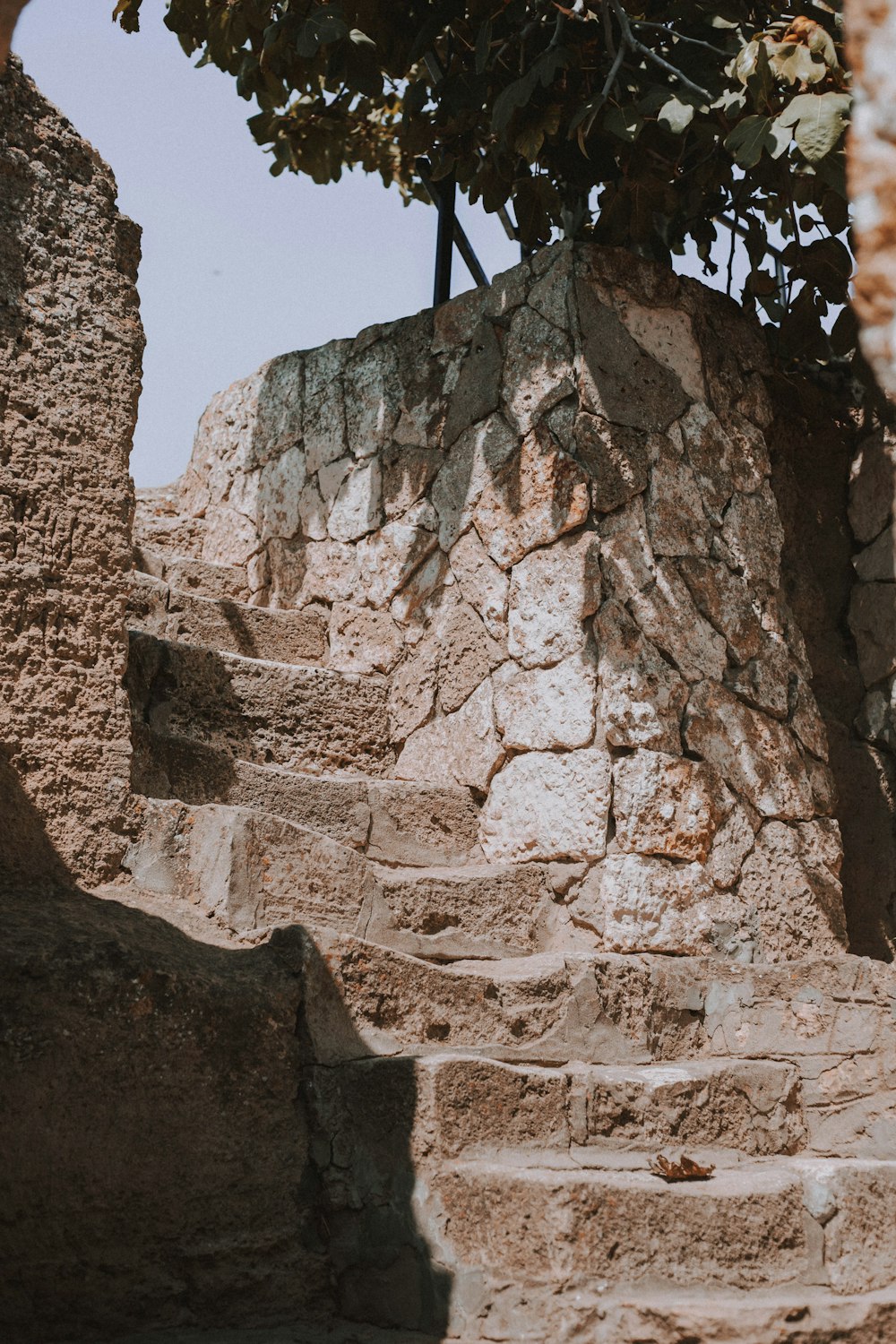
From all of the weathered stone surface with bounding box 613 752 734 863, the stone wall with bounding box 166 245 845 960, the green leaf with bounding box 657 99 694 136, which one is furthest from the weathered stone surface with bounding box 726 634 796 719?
the green leaf with bounding box 657 99 694 136

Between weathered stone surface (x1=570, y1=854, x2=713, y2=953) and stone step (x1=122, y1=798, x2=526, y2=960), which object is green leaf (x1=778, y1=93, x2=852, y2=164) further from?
stone step (x1=122, y1=798, x2=526, y2=960)

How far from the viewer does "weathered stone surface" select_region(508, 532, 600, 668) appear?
417 centimetres

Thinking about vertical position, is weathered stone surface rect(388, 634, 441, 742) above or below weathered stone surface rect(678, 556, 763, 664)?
below

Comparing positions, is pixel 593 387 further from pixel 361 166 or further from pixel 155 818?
pixel 361 166

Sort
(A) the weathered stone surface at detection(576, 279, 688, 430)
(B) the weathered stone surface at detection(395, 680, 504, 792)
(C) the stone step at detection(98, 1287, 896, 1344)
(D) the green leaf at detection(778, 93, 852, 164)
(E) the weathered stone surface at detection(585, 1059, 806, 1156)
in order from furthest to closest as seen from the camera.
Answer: (A) the weathered stone surface at detection(576, 279, 688, 430), (B) the weathered stone surface at detection(395, 680, 504, 792), (D) the green leaf at detection(778, 93, 852, 164), (E) the weathered stone surface at detection(585, 1059, 806, 1156), (C) the stone step at detection(98, 1287, 896, 1344)

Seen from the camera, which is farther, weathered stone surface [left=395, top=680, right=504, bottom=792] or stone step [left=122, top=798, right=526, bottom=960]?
weathered stone surface [left=395, top=680, right=504, bottom=792]

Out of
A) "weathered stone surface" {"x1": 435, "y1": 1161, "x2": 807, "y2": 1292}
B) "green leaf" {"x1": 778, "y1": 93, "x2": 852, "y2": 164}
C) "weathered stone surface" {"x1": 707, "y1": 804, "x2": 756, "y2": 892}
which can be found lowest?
"weathered stone surface" {"x1": 435, "y1": 1161, "x2": 807, "y2": 1292}

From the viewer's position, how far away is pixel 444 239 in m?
5.45

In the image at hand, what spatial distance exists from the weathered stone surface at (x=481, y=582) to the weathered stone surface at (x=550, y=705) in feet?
0.61

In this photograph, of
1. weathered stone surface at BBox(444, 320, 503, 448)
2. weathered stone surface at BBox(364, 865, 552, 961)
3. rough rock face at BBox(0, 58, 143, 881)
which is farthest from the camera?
weathered stone surface at BBox(444, 320, 503, 448)

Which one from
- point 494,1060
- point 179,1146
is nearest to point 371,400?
point 494,1060

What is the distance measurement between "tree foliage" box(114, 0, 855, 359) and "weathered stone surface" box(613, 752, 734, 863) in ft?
5.52

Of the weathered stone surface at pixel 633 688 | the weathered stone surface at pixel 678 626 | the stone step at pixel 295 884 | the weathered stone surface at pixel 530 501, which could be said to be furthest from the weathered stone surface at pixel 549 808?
the weathered stone surface at pixel 530 501

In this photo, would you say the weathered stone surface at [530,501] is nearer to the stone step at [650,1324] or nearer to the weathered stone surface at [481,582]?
the weathered stone surface at [481,582]
